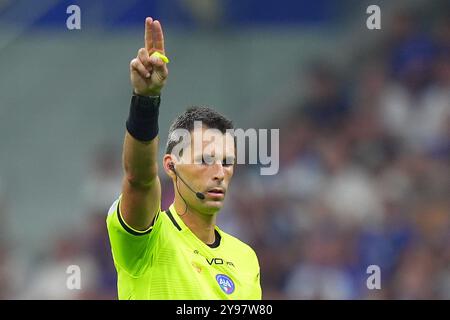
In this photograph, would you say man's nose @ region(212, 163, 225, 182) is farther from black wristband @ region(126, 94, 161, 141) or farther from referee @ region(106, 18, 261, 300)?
black wristband @ region(126, 94, 161, 141)

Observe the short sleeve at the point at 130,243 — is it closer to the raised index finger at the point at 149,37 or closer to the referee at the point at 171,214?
the referee at the point at 171,214

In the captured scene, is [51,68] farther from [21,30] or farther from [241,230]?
[241,230]

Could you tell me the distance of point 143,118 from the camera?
154 inches

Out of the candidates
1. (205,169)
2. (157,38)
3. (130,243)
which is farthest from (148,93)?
(205,169)

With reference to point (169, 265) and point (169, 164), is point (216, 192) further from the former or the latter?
point (169, 265)

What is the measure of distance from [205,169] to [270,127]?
231 inches

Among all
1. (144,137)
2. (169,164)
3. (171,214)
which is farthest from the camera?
(169,164)

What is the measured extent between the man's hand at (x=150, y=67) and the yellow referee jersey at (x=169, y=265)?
55 centimetres

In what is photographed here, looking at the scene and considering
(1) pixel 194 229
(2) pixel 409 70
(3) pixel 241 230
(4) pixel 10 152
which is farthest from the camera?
(4) pixel 10 152

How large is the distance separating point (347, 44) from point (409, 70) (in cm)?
119

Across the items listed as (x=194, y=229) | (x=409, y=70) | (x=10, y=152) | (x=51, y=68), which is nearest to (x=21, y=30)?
(x=51, y=68)

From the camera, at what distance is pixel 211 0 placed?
11.1 meters

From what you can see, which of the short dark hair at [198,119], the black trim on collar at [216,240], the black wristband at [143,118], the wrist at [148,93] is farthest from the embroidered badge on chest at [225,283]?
the wrist at [148,93]

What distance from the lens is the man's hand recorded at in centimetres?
380
